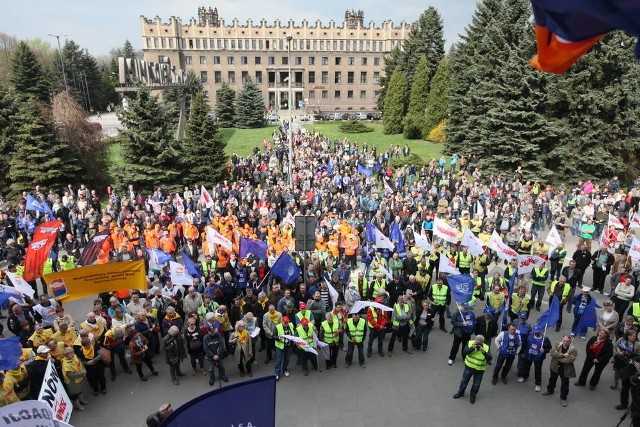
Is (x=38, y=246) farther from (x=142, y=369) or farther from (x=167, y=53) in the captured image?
(x=167, y=53)

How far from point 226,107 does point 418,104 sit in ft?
73.5

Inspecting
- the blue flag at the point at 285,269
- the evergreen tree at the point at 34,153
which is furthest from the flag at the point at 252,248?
the evergreen tree at the point at 34,153

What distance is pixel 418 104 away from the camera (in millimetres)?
43500

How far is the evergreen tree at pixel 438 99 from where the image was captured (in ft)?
133

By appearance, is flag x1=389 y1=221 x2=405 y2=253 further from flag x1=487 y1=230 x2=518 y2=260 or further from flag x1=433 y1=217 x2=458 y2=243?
flag x1=487 y1=230 x2=518 y2=260

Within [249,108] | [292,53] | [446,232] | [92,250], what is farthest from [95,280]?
[292,53]

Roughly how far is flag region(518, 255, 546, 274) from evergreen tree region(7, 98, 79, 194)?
2328 centimetres

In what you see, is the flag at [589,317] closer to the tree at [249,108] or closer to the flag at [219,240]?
the flag at [219,240]

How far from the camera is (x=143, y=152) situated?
2548cm

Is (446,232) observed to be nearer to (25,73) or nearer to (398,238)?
(398,238)

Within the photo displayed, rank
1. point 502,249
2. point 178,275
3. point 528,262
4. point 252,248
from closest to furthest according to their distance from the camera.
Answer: point 178,275, point 528,262, point 502,249, point 252,248

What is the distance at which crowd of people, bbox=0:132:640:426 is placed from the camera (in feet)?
30.3

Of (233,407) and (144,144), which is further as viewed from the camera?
(144,144)

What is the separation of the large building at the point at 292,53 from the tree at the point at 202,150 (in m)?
48.6
